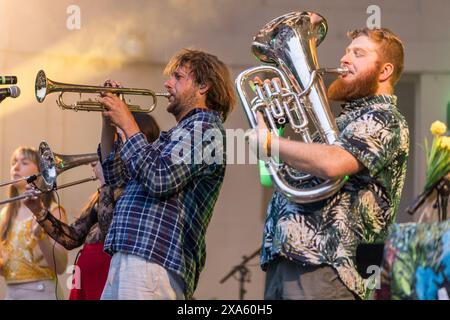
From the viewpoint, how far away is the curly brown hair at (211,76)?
5031 mm

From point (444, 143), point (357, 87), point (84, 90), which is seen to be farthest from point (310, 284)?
point (84, 90)

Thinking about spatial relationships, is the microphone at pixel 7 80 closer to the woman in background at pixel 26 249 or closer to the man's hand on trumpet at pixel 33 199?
the man's hand on trumpet at pixel 33 199

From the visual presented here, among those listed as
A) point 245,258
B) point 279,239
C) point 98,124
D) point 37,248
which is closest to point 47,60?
point 98,124

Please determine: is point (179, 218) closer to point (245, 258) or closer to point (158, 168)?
point (158, 168)

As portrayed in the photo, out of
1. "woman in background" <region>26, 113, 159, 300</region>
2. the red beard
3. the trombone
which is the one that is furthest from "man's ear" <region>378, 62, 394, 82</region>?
the trombone

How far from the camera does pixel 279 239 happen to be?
4340 mm

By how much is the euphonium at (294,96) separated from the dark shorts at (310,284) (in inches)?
10.9

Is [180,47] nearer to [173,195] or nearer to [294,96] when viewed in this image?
[173,195]

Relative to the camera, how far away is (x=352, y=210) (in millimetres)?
4410

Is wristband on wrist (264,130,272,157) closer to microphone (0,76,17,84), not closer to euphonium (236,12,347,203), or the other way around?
euphonium (236,12,347,203)

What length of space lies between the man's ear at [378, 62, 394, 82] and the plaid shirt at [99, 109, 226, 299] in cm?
77

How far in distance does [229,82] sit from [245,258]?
2.53 meters

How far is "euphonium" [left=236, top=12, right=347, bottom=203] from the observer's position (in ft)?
14.5

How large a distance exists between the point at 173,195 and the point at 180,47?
300cm
